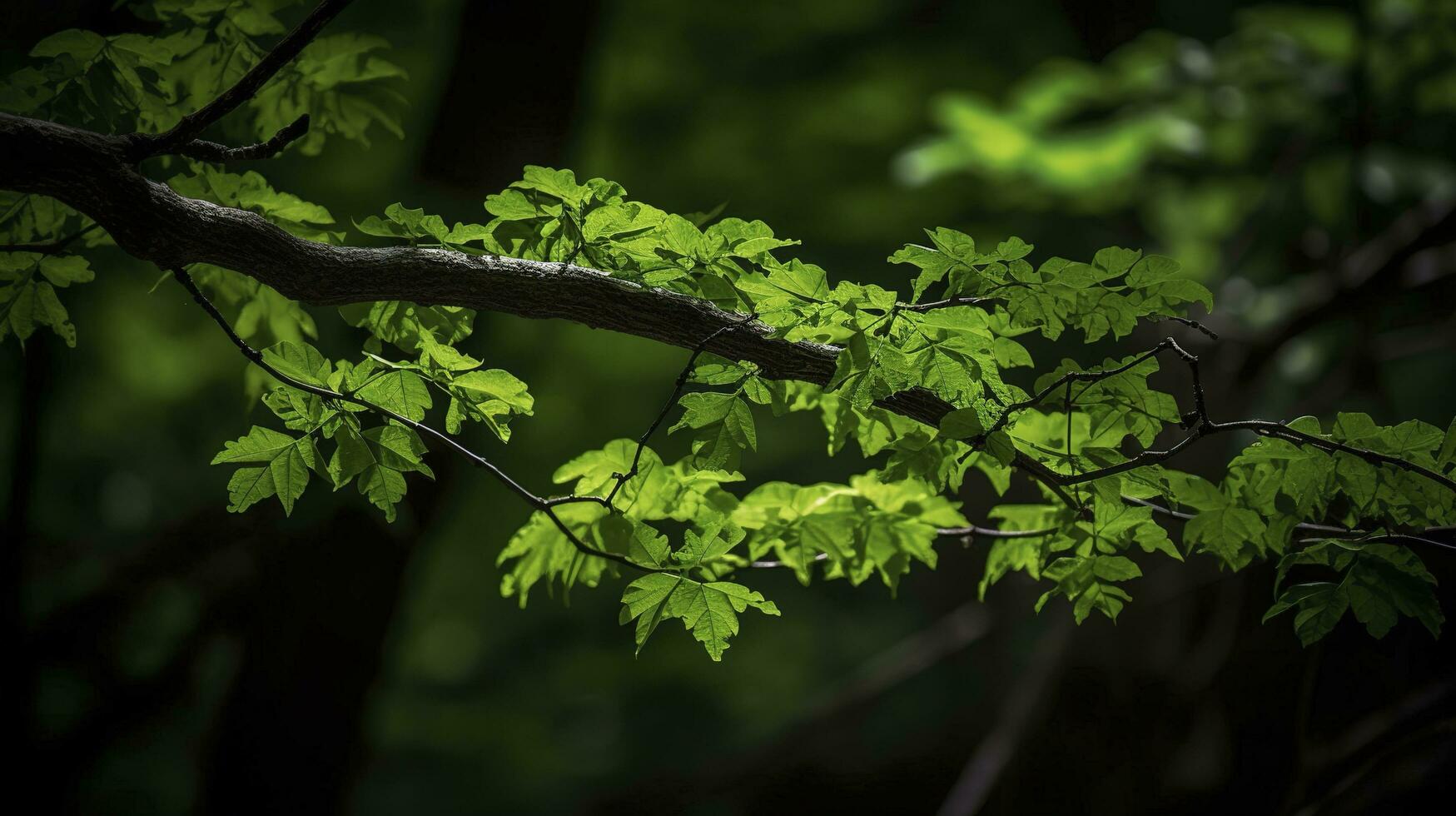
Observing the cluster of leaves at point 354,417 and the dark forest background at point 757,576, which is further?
the dark forest background at point 757,576

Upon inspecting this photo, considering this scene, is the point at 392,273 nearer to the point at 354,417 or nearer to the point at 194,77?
the point at 354,417

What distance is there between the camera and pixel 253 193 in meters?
1.49

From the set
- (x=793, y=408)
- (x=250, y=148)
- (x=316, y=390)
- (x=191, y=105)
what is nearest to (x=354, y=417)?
(x=316, y=390)

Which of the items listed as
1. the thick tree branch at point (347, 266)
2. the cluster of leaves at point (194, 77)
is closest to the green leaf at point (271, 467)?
the thick tree branch at point (347, 266)

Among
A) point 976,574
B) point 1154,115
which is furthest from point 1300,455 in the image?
point 976,574

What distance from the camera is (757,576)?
533cm

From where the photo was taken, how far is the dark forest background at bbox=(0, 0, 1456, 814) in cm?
310

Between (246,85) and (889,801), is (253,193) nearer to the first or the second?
(246,85)

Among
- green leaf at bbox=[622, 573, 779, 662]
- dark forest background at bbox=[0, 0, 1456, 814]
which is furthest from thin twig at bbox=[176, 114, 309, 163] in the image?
dark forest background at bbox=[0, 0, 1456, 814]

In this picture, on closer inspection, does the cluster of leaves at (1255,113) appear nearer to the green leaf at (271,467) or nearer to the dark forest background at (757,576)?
the dark forest background at (757,576)

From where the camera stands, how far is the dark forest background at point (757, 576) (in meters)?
3.10

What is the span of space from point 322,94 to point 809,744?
12.2 feet

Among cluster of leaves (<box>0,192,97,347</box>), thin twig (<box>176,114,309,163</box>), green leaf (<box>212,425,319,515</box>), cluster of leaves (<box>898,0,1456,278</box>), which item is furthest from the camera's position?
cluster of leaves (<box>898,0,1456,278</box>)

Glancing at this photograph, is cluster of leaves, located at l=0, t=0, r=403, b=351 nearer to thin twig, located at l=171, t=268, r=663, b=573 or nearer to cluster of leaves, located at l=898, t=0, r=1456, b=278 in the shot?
thin twig, located at l=171, t=268, r=663, b=573
